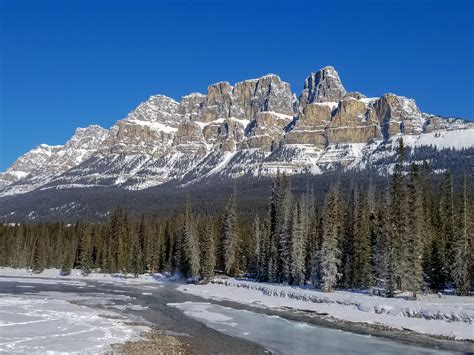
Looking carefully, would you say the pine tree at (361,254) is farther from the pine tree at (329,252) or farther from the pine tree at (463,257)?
the pine tree at (463,257)

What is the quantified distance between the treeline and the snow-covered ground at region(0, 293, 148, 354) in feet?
106

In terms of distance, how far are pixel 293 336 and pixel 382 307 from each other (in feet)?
47.8

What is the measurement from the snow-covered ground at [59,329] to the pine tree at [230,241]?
165ft

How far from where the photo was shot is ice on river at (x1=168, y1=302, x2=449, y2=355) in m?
33.8

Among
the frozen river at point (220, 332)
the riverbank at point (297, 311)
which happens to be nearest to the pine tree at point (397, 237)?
the riverbank at point (297, 311)

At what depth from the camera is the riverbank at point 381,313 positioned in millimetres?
39812

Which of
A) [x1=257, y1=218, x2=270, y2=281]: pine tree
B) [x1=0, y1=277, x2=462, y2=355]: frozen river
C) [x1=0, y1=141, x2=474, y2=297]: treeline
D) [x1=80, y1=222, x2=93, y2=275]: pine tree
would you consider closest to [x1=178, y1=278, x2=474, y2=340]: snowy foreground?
[x1=0, y1=141, x2=474, y2=297]: treeline

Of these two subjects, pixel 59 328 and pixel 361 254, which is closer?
pixel 59 328

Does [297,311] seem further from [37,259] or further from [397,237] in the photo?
[37,259]

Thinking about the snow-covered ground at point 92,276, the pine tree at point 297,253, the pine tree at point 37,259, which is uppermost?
the pine tree at point 297,253

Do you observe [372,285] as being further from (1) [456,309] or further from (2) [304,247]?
(1) [456,309]

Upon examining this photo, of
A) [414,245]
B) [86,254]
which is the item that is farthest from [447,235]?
[86,254]

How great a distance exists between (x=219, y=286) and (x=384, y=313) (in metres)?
40.0

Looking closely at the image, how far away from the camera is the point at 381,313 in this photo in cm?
4884
